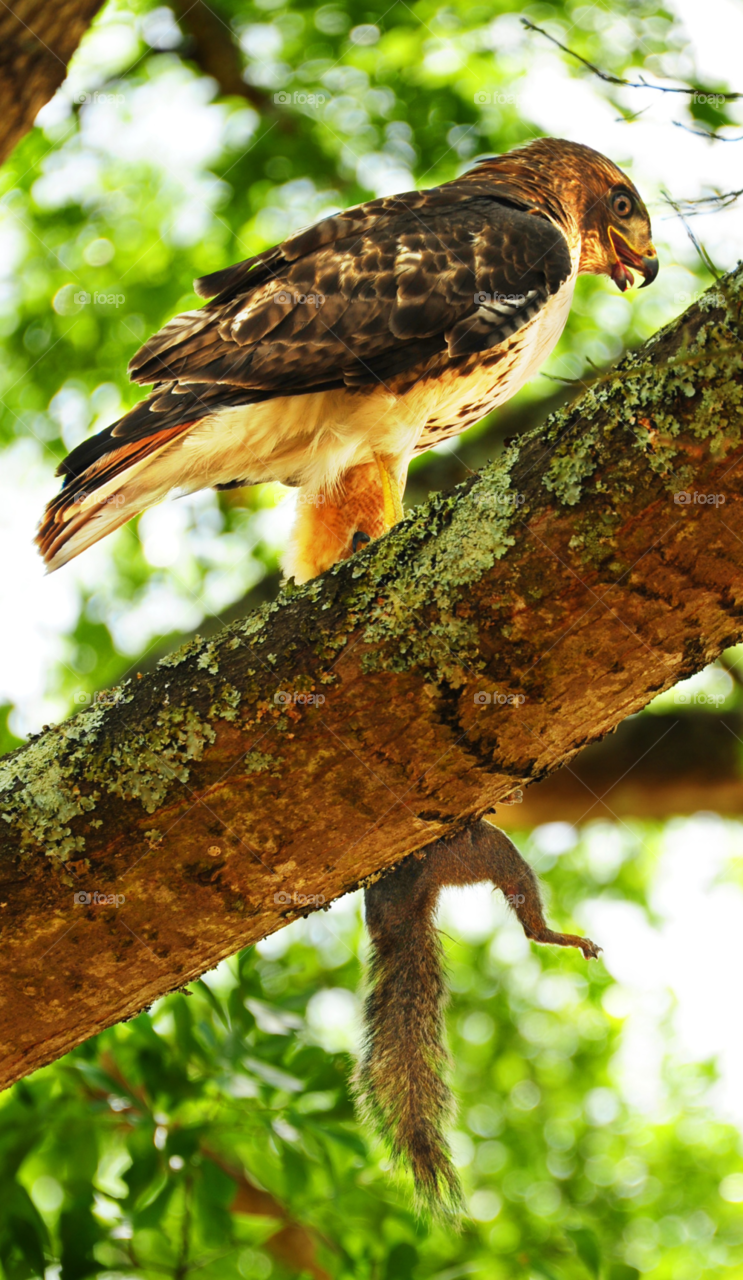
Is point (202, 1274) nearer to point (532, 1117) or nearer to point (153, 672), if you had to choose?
point (153, 672)

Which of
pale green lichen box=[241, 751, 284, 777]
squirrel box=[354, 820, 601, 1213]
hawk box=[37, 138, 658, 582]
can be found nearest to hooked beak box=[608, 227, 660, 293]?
hawk box=[37, 138, 658, 582]

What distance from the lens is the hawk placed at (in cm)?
308

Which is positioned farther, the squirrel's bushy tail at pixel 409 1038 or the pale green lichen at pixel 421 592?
the squirrel's bushy tail at pixel 409 1038

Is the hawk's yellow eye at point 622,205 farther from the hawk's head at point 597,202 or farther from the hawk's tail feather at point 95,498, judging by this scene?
the hawk's tail feather at point 95,498

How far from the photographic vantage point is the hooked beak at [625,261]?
432 cm

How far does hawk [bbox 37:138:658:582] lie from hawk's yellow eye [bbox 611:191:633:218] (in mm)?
910

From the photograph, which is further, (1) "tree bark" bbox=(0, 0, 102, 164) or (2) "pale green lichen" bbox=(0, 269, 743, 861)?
(1) "tree bark" bbox=(0, 0, 102, 164)

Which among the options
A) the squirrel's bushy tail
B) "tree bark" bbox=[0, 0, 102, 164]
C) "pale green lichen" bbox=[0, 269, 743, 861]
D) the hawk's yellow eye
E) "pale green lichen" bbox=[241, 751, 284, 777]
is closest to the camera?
"pale green lichen" bbox=[0, 269, 743, 861]

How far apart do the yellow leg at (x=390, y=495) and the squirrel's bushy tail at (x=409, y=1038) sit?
112cm

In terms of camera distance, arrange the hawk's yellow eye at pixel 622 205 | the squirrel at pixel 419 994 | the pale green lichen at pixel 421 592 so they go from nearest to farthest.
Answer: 1. the pale green lichen at pixel 421 592
2. the squirrel at pixel 419 994
3. the hawk's yellow eye at pixel 622 205

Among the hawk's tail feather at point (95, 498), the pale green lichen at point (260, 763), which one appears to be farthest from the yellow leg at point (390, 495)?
the pale green lichen at point (260, 763)

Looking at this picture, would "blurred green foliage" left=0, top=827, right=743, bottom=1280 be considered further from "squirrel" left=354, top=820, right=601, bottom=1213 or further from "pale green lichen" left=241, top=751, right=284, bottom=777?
"pale green lichen" left=241, top=751, right=284, bottom=777

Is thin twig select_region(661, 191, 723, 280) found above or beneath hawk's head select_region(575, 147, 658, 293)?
above

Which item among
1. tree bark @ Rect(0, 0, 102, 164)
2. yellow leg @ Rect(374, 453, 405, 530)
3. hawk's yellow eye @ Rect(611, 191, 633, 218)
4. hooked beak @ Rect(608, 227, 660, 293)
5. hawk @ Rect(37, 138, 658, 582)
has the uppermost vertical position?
tree bark @ Rect(0, 0, 102, 164)
